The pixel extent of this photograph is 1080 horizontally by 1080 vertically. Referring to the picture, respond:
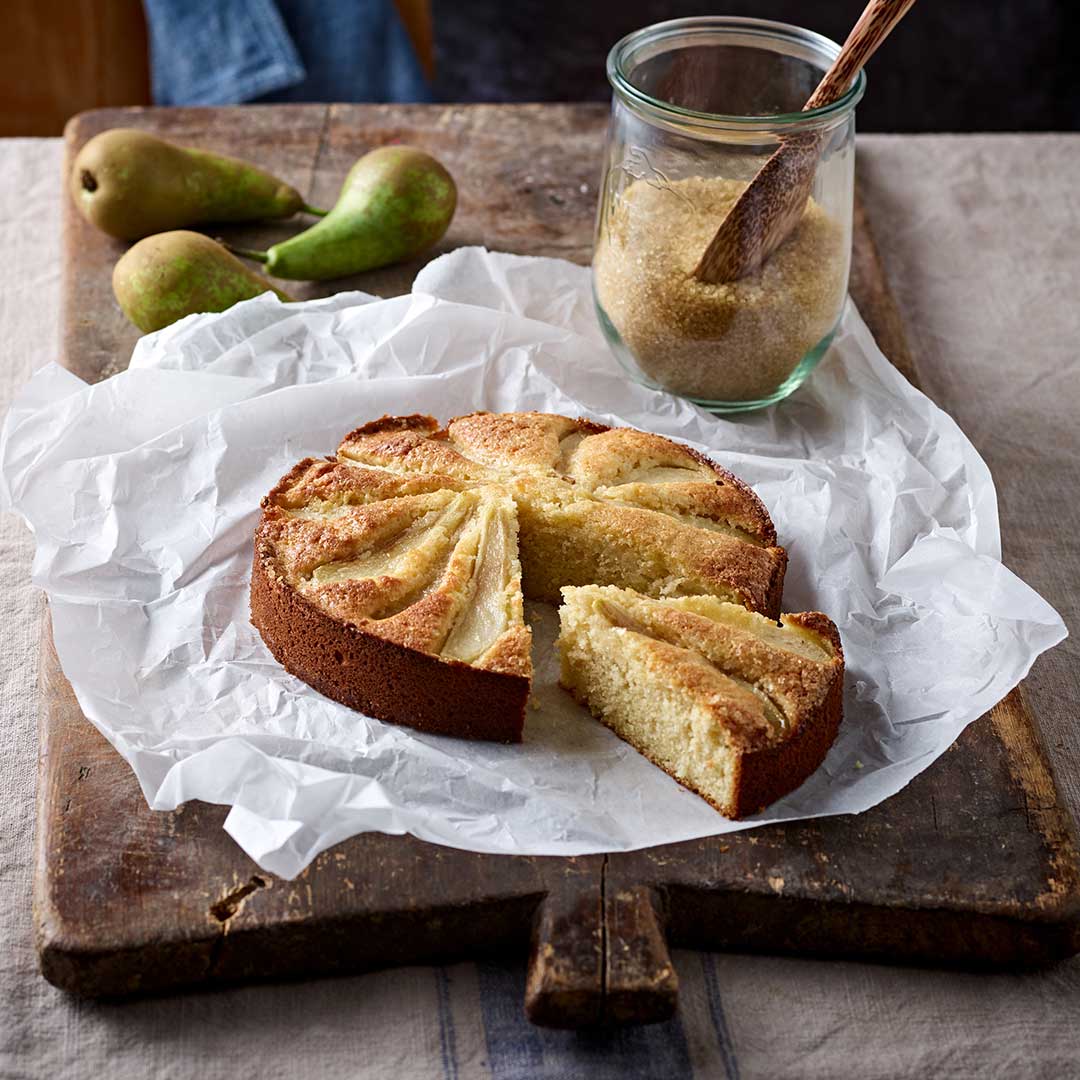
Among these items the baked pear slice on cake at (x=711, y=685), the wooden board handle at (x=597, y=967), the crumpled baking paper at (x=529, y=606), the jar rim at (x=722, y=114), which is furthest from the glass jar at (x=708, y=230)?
the wooden board handle at (x=597, y=967)

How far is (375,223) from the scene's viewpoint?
338cm

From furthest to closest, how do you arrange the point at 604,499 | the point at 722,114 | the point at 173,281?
the point at 173,281, the point at 722,114, the point at 604,499

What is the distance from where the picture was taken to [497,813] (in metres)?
2.12

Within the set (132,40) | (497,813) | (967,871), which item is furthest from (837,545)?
(132,40)

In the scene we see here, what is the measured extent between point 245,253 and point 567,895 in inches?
78.2

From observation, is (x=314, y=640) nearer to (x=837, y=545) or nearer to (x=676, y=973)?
(x=676, y=973)

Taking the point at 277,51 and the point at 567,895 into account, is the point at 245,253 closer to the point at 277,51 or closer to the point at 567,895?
the point at 277,51

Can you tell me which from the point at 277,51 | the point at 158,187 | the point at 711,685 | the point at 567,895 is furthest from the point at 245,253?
the point at 567,895

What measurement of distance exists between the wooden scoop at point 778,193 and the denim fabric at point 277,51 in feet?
Result: 7.67

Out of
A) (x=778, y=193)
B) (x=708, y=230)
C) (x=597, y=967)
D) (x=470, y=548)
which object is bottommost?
(x=597, y=967)

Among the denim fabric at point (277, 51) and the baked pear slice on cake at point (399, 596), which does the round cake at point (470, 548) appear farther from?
the denim fabric at point (277, 51)

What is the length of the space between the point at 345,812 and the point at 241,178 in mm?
2023

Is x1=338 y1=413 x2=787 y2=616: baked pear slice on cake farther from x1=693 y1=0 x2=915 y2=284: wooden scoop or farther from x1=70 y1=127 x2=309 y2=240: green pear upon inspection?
x1=70 y1=127 x2=309 y2=240: green pear

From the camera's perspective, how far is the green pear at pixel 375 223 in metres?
3.35
